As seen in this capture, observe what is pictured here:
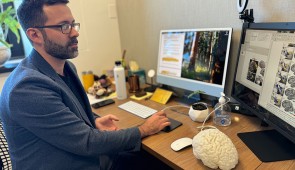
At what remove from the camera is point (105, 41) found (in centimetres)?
210

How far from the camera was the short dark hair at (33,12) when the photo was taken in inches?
39.3

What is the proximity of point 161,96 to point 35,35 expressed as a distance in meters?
0.85

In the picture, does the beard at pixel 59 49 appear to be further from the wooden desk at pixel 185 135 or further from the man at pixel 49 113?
the wooden desk at pixel 185 135

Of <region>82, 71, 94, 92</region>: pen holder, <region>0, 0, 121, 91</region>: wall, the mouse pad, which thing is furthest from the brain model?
<region>0, 0, 121, 91</region>: wall

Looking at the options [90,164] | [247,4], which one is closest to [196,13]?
[247,4]

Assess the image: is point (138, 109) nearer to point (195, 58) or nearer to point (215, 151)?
point (195, 58)

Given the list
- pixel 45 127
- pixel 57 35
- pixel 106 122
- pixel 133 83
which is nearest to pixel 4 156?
pixel 45 127

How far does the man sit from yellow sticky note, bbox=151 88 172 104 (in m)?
0.37

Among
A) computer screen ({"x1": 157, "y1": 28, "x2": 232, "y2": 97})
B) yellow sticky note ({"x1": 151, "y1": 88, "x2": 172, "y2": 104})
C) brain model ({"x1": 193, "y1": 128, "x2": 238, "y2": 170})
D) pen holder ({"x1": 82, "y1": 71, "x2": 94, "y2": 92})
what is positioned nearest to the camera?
brain model ({"x1": 193, "y1": 128, "x2": 238, "y2": 170})

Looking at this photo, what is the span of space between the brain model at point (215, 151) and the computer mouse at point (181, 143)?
11 centimetres

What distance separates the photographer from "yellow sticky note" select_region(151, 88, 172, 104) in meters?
1.51

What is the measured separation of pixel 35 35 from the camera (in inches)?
40.8

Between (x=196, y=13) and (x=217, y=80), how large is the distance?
453 millimetres

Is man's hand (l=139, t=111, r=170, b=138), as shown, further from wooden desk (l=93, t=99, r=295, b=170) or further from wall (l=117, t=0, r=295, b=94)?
wall (l=117, t=0, r=295, b=94)
